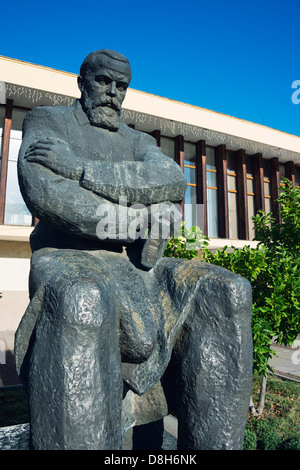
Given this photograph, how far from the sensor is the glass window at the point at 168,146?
1391cm

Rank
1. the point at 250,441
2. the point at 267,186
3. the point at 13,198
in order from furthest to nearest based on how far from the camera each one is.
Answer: the point at 267,186, the point at 13,198, the point at 250,441

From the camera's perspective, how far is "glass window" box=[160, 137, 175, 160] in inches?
547

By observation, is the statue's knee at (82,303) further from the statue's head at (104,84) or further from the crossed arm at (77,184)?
the statue's head at (104,84)

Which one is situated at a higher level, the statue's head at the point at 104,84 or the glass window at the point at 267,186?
the glass window at the point at 267,186

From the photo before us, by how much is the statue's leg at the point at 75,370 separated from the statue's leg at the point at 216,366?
1.38 ft

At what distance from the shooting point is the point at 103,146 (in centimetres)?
247

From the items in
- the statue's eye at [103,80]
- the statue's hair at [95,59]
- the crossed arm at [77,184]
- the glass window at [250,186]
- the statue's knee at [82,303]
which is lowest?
the statue's knee at [82,303]

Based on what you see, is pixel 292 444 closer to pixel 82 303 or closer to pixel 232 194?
pixel 82 303

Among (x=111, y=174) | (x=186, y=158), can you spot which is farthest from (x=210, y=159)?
(x=111, y=174)

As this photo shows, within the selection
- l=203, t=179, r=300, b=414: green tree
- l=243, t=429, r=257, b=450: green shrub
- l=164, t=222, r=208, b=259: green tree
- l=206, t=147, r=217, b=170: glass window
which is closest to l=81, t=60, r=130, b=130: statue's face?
l=203, t=179, r=300, b=414: green tree

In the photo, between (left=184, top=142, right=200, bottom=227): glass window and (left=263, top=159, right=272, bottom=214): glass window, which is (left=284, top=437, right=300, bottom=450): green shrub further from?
(left=263, top=159, right=272, bottom=214): glass window

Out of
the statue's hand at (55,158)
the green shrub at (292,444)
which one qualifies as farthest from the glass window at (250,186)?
the statue's hand at (55,158)

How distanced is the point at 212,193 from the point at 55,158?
13.5 m

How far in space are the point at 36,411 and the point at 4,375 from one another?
18.1 ft
